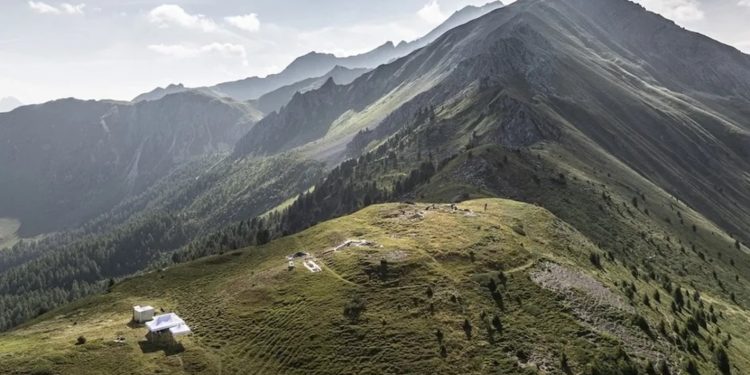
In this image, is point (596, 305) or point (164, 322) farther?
point (596, 305)

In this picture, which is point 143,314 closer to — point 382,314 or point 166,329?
point 166,329

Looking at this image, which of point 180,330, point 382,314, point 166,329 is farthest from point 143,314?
point 382,314

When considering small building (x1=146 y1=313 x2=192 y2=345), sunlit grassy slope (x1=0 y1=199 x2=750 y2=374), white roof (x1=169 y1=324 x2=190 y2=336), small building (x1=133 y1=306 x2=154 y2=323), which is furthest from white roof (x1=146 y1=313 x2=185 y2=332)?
sunlit grassy slope (x1=0 y1=199 x2=750 y2=374)

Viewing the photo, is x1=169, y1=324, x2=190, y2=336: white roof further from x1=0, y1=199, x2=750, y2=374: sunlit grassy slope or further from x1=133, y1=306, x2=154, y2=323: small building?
x1=133, y1=306, x2=154, y2=323: small building

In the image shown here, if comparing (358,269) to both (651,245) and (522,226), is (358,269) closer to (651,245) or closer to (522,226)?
(522,226)

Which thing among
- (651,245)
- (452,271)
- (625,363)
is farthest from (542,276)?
(651,245)

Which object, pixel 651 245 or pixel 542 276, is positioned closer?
pixel 542 276
